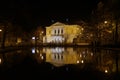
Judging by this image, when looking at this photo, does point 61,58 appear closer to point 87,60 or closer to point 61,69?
point 87,60

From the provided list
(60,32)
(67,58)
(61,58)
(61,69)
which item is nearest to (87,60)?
(67,58)

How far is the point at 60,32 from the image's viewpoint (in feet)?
403

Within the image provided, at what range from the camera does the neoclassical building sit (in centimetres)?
11962

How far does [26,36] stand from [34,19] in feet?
71.7

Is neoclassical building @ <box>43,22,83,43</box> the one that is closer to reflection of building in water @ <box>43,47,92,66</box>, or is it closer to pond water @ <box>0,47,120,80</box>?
reflection of building in water @ <box>43,47,92,66</box>

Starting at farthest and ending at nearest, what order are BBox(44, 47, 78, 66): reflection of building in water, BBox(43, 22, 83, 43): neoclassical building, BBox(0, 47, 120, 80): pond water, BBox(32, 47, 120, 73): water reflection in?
BBox(43, 22, 83, 43): neoclassical building, BBox(44, 47, 78, 66): reflection of building in water, BBox(32, 47, 120, 73): water reflection, BBox(0, 47, 120, 80): pond water

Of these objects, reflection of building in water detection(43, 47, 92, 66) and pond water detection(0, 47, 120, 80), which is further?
reflection of building in water detection(43, 47, 92, 66)

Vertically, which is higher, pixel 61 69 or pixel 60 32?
pixel 60 32

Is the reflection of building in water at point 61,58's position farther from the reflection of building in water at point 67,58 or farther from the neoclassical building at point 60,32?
the neoclassical building at point 60,32

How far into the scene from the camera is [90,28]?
8425 centimetres

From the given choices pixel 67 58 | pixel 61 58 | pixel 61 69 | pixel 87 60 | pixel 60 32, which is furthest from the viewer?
pixel 60 32

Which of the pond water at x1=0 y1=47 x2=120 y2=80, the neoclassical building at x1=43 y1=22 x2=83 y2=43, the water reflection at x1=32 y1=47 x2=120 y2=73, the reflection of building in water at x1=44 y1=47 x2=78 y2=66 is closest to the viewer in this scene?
the pond water at x1=0 y1=47 x2=120 y2=80

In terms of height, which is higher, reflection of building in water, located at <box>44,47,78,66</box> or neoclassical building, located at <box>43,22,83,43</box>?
neoclassical building, located at <box>43,22,83,43</box>

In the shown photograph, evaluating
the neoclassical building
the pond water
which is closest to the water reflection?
the pond water
